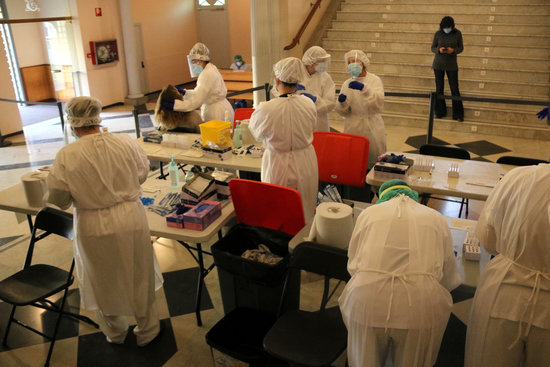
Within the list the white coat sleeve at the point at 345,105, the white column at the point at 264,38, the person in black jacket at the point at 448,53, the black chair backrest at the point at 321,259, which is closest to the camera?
the black chair backrest at the point at 321,259

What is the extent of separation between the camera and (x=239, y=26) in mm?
12406

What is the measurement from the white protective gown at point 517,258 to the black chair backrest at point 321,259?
0.69 m

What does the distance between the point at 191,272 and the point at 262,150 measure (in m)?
1.27

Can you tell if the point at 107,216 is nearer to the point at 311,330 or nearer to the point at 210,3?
the point at 311,330

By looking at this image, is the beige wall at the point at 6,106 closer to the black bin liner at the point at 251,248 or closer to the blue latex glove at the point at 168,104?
the blue latex glove at the point at 168,104

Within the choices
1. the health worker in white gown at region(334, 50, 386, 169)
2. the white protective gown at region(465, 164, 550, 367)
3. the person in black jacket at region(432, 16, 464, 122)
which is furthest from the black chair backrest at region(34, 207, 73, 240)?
the person in black jacket at region(432, 16, 464, 122)

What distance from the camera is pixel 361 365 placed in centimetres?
222

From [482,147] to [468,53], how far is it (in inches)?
89.6

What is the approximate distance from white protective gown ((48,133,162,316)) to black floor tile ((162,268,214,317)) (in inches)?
21.3

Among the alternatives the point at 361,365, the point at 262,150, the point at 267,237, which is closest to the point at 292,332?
the point at 361,365

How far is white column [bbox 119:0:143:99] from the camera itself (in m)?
9.85

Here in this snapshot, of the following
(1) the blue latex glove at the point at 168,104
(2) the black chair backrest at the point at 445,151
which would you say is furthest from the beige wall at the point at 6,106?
(2) the black chair backrest at the point at 445,151

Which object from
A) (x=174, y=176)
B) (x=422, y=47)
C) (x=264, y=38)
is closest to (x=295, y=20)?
(x=264, y=38)

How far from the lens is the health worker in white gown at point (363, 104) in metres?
4.69
